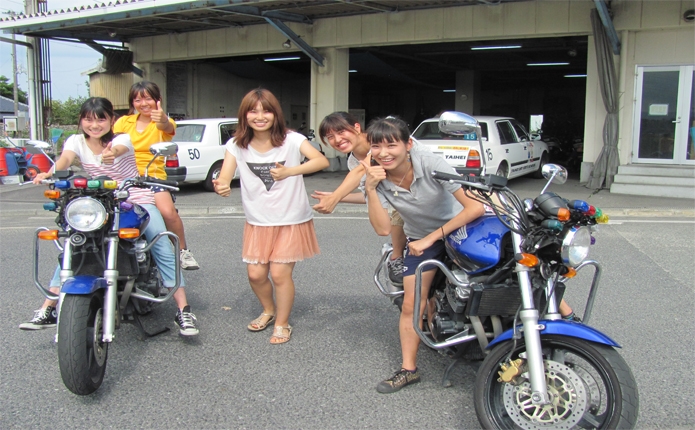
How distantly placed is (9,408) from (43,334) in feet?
3.84

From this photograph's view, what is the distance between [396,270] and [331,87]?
1354 centimetres

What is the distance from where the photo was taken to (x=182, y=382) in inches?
142

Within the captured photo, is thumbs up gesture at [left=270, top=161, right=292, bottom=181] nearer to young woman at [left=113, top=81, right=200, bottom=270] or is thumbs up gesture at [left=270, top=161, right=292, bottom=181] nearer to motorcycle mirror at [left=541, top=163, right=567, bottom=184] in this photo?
young woman at [left=113, top=81, right=200, bottom=270]

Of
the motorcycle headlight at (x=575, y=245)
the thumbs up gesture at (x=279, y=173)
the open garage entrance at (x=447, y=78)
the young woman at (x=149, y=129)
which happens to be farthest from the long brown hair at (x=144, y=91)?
the open garage entrance at (x=447, y=78)

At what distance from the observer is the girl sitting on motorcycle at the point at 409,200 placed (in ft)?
10.7

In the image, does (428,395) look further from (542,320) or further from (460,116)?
(460,116)

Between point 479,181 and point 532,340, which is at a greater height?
point 479,181

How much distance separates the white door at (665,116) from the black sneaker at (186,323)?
12.0 meters

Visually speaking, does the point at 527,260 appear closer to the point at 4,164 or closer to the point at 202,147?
the point at 202,147

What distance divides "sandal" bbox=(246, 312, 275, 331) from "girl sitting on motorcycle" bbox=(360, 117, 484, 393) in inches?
51.8

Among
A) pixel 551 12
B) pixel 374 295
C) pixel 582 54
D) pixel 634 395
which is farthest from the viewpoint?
pixel 582 54

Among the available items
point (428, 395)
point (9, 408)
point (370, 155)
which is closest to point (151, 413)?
point (9, 408)

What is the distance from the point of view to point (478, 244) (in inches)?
121

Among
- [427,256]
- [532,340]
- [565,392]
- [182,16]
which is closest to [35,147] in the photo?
[427,256]
